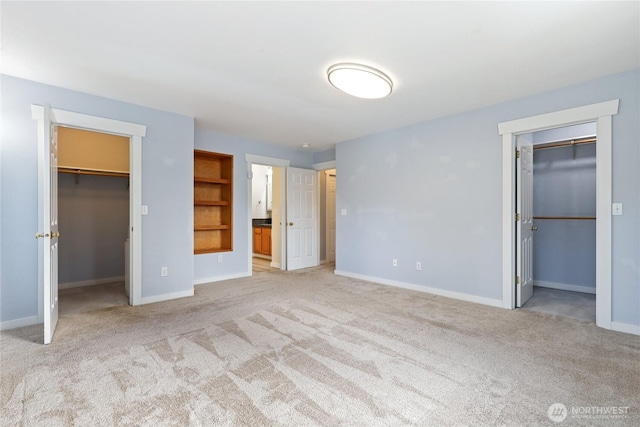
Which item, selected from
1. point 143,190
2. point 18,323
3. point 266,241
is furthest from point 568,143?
point 18,323

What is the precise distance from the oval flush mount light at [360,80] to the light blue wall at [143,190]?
2.31m

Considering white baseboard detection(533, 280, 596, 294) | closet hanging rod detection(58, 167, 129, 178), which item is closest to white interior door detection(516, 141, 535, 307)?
white baseboard detection(533, 280, 596, 294)

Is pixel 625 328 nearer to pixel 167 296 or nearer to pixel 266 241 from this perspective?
pixel 167 296

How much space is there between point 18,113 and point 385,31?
3494 mm

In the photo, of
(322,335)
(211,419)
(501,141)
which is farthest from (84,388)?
(501,141)

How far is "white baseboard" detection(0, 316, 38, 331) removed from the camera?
2.89m

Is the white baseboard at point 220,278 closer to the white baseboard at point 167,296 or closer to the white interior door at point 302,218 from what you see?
the white baseboard at point 167,296

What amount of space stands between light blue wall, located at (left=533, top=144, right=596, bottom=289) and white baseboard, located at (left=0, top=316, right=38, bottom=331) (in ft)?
21.2

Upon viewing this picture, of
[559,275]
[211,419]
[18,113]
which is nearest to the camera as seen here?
[211,419]

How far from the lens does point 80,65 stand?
2.69 meters

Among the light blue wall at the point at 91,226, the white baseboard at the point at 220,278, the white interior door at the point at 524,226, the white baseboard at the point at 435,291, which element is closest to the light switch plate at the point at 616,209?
the white interior door at the point at 524,226

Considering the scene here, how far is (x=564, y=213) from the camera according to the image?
177 inches

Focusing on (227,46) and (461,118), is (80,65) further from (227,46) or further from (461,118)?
(461,118)

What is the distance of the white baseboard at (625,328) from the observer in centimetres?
275
